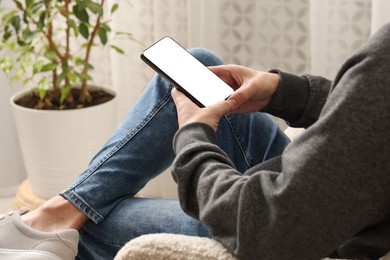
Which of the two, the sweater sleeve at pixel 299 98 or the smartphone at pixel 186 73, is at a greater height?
the smartphone at pixel 186 73

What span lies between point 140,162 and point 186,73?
0.19 m

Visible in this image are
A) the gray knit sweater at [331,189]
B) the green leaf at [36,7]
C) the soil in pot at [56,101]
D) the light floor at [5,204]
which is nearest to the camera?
the gray knit sweater at [331,189]

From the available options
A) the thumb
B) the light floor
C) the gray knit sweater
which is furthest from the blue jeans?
the light floor

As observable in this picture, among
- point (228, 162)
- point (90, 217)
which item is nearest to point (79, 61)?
point (90, 217)

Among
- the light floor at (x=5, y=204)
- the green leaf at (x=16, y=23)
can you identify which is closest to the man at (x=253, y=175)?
the green leaf at (x=16, y=23)

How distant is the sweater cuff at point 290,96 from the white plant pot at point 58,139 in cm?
83

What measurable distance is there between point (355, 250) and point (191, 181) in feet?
0.72

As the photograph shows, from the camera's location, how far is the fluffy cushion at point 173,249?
2.72 feet

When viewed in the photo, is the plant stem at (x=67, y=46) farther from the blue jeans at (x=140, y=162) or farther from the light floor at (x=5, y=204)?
the blue jeans at (x=140, y=162)

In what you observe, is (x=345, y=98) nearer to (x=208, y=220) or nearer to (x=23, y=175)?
(x=208, y=220)

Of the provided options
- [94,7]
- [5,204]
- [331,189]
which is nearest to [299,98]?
[331,189]

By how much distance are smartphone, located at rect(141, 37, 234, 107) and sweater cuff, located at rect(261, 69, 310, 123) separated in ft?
0.25

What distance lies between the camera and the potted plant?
1847mm

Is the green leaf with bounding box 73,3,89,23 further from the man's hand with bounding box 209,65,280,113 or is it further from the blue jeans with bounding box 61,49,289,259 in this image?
the man's hand with bounding box 209,65,280,113
